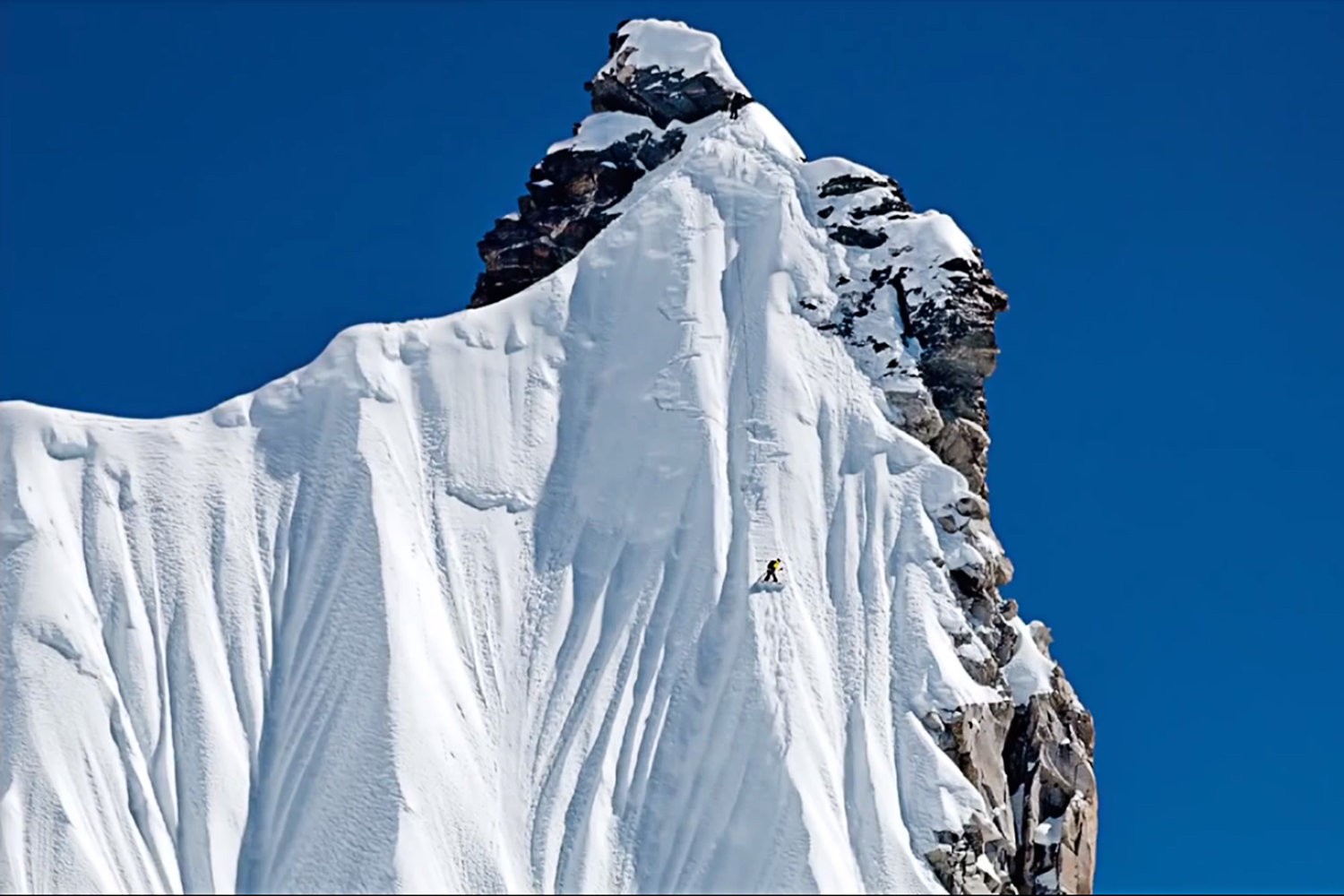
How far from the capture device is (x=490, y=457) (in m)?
116

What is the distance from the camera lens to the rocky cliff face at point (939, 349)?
104 m

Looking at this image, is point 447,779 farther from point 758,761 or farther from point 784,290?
point 784,290

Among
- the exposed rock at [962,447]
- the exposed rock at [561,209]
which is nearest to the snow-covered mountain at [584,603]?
the exposed rock at [962,447]

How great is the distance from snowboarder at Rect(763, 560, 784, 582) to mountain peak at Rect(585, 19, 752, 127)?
28726 mm

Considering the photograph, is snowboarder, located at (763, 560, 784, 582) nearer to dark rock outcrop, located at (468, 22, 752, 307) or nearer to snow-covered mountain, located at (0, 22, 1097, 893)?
snow-covered mountain, located at (0, 22, 1097, 893)

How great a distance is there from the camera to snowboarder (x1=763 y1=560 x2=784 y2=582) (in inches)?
4309

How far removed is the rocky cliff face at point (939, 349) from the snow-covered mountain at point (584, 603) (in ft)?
0.54

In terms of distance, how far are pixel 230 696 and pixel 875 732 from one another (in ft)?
73.0

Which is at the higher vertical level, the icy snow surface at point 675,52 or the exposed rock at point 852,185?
the icy snow surface at point 675,52

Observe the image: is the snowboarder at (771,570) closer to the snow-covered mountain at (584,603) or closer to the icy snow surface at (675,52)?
the snow-covered mountain at (584,603)

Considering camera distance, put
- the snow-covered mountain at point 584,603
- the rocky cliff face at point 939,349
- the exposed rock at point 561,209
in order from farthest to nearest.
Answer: the exposed rock at point 561,209 → the rocky cliff face at point 939,349 → the snow-covered mountain at point 584,603

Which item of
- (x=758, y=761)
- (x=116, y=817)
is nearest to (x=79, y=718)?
(x=116, y=817)

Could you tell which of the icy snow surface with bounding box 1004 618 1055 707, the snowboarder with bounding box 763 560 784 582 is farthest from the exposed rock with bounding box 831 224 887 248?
the icy snow surface with bounding box 1004 618 1055 707

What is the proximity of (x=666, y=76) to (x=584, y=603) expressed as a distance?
3216cm
